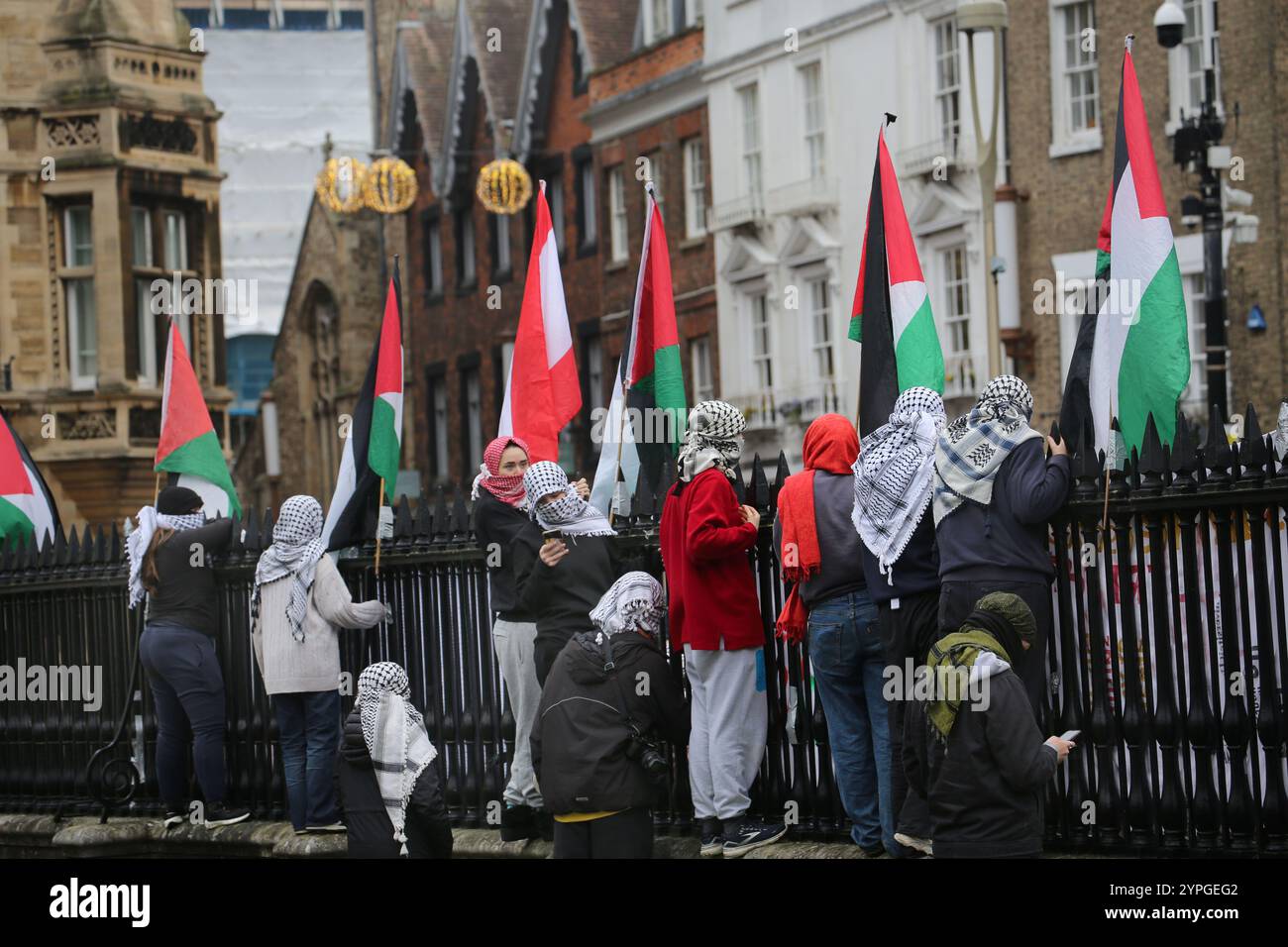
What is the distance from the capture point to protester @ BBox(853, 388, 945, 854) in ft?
35.2

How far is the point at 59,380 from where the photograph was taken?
98.8 feet

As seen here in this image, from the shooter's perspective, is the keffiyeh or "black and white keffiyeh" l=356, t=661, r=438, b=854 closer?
"black and white keffiyeh" l=356, t=661, r=438, b=854

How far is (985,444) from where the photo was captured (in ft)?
33.9

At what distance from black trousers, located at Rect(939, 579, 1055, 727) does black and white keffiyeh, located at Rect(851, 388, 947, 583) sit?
1.38 feet

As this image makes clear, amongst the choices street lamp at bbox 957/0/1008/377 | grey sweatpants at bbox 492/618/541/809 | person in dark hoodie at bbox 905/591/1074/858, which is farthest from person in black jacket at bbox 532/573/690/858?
street lamp at bbox 957/0/1008/377

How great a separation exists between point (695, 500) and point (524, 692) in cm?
196

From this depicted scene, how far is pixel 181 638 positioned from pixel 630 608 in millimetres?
5148

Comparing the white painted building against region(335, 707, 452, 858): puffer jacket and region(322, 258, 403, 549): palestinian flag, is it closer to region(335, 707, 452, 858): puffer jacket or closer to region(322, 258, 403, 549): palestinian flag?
region(322, 258, 403, 549): palestinian flag

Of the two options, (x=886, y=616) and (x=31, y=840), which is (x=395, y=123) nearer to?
(x=31, y=840)

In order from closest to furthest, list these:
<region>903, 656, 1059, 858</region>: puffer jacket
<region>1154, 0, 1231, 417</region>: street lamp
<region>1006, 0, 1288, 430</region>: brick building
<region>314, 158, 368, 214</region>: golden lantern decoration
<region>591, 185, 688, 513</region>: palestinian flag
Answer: <region>903, 656, 1059, 858</region>: puffer jacket → <region>591, 185, 688, 513</region>: palestinian flag → <region>1154, 0, 1231, 417</region>: street lamp → <region>1006, 0, 1288, 430</region>: brick building → <region>314, 158, 368, 214</region>: golden lantern decoration

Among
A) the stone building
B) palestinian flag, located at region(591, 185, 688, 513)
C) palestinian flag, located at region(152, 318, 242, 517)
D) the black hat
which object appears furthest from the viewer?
the stone building

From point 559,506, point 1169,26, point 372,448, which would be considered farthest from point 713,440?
point 1169,26

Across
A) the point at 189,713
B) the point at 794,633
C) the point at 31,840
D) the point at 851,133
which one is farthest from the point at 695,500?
the point at 851,133

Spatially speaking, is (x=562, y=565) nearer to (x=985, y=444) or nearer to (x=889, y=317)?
(x=889, y=317)
